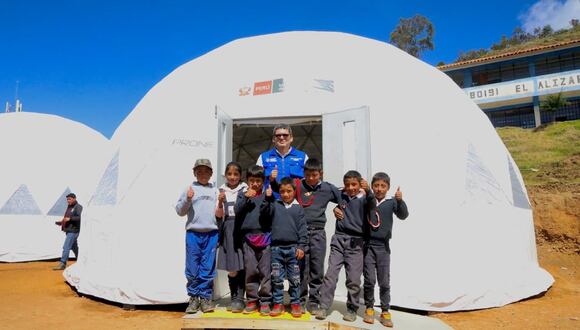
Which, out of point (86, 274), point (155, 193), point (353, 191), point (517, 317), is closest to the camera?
point (353, 191)

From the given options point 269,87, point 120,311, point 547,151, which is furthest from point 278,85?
point 547,151

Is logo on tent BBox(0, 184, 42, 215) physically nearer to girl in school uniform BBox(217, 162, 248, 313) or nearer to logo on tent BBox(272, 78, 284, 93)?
logo on tent BBox(272, 78, 284, 93)

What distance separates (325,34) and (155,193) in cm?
378

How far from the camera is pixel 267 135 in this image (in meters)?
11.7

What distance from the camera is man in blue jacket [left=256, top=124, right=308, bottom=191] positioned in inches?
180

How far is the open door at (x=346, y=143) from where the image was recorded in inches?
206

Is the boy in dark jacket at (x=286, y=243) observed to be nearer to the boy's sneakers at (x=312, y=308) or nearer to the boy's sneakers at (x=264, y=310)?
the boy's sneakers at (x=264, y=310)

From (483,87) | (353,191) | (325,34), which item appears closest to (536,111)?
(483,87)

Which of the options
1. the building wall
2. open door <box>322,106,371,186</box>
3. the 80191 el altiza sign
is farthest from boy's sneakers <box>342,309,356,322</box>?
the 80191 el altiza sign

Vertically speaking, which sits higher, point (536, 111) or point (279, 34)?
point (536, 111)

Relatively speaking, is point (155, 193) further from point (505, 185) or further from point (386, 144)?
point (505, 185)

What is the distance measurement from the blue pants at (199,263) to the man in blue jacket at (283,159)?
36.9 inches

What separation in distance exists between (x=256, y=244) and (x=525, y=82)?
22.4 m

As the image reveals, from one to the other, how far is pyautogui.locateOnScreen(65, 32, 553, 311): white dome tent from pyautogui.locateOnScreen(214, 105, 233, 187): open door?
2 cm
